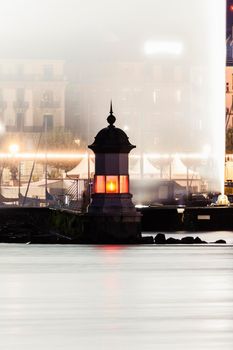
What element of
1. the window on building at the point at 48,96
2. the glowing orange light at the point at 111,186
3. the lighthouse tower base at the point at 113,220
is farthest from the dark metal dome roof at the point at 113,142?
the window on building at the point at 48,96

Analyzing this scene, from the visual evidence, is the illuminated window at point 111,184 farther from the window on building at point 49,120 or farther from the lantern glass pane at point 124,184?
the window on building at point 49,120

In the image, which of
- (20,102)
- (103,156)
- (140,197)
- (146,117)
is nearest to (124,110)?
(146,117)

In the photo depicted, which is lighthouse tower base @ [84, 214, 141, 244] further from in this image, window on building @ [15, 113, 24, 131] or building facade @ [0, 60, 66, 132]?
building facade @ [0, 60, 66, 132]

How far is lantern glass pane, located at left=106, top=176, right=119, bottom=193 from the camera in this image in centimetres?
4356

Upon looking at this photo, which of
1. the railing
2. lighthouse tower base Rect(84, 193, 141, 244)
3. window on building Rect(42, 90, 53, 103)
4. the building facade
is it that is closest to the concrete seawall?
lighthouse tower base Rect(84, 193, 141, 244)
